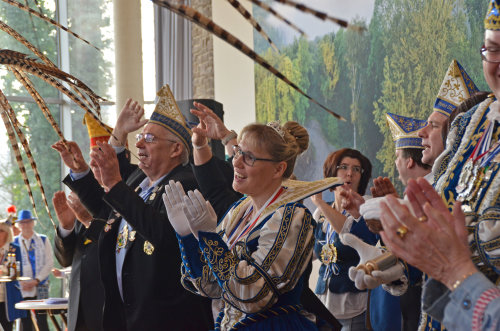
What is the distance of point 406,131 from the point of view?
3764 millimetres

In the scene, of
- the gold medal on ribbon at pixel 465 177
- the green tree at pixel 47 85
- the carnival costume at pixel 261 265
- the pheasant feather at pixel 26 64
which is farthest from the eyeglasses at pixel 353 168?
the green tree at pixel 47 85

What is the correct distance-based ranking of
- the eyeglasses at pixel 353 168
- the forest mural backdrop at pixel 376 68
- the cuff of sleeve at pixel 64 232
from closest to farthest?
the cuff of sleeve at pixel 64 232 → the eyeglasses at pixel 353 168 → the forest mural backdrop at pixel 376 68

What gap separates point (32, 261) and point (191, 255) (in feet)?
21.0

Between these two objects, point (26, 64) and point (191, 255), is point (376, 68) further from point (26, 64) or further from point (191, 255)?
point (26, 64)

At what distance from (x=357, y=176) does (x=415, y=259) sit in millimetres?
3012

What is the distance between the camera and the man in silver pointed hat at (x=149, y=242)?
2.69 meters

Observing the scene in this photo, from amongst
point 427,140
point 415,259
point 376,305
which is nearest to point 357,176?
point 376,305

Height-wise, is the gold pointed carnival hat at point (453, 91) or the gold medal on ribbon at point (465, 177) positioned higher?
the gold pointed carnival hat at point (453, 91)

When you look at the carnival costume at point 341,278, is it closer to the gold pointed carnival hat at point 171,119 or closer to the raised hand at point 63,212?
the gold pointed carnival hat at point 171,119

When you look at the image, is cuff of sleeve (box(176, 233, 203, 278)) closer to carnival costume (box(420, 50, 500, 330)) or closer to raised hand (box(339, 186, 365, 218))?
raised hand (box(339, 186, 365, 218))

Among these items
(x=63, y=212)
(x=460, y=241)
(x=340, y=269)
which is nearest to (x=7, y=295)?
(x=63, y=212)

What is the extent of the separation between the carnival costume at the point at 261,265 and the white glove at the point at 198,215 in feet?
0.10

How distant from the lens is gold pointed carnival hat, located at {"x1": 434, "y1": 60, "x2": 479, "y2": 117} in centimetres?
289

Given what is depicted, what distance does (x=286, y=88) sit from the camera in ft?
24.2
